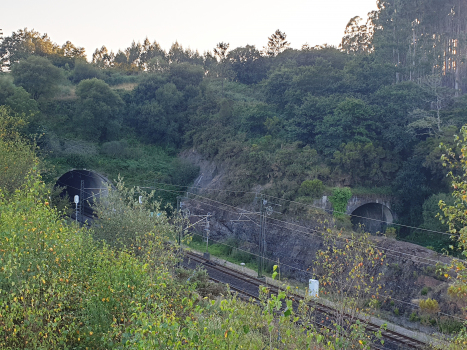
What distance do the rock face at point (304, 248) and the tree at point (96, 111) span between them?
11114 mm

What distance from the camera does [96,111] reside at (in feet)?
133

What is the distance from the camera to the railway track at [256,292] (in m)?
15.4

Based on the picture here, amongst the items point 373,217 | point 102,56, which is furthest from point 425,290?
point 102,56

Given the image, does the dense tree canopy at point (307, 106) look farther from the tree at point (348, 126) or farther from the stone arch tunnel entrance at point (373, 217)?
the stone arch tunnel entrance at point (373, 217)

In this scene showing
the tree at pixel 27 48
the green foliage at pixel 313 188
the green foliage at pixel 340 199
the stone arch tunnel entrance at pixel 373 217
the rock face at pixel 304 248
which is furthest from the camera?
the tree at pixel 27 48

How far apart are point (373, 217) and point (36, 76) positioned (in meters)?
34.2

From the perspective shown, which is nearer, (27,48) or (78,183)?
(78,183)

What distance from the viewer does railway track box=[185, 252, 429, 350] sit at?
15.4 m

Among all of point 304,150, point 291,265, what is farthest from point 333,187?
point 291,265

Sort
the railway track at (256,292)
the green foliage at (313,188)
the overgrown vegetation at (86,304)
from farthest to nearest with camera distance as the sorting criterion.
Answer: the green foliage at (313,188) < the railway track at (256,292) < the overgrown vegetation at (86,304)

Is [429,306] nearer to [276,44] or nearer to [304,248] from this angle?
[304,248]

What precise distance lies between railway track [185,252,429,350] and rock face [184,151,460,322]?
2744 millimetres

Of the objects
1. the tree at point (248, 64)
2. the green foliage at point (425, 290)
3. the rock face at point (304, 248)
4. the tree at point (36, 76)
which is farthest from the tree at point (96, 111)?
the green foliage at point (425, 290)

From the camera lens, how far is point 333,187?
30453 millimetres
